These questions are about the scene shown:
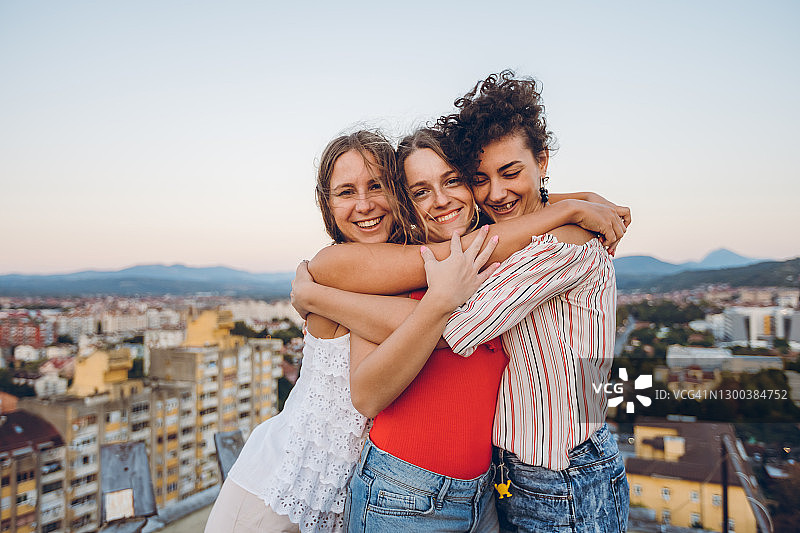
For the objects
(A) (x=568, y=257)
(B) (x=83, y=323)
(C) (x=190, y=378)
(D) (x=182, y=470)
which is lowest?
(D) (x=182, y=470)

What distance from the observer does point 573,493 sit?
1264mm

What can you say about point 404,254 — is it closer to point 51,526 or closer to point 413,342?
point 413,342

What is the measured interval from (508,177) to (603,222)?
326 mm

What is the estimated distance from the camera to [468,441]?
1240 millimetres

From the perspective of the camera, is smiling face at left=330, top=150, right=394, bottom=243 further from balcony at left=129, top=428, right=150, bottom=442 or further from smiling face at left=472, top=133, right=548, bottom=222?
balcony at left=129, top=428, right=150, bottom=442

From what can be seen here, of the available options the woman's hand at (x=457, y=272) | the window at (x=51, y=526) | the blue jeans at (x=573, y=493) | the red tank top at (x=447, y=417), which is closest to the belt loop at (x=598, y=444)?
the blue jeans at (x=573, y=493)

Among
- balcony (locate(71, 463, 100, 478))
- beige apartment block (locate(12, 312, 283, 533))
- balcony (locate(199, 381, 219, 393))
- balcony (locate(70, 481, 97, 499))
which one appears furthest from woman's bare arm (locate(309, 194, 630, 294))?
balcony (locate(199, 381, 219, 393))

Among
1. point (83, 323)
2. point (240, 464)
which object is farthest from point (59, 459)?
point (240, 464)

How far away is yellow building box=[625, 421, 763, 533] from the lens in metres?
2.79

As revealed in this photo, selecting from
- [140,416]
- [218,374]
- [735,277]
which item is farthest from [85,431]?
[735,277]

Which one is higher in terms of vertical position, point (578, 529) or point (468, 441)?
point (468, 441)

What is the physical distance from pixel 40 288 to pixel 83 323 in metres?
2.62

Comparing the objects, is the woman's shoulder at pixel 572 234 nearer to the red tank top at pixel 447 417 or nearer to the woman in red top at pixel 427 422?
the woman in red top at pixel 427 422

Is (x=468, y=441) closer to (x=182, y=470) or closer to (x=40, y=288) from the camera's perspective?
(x=182, y=470)
